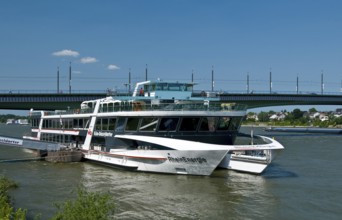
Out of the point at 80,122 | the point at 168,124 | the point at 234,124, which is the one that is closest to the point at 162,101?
the point at 168,124

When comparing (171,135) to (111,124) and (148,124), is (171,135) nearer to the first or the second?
(148,124)

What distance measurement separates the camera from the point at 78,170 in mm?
28859

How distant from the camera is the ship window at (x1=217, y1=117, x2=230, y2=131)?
87.3 ft

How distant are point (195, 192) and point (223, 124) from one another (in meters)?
7.14

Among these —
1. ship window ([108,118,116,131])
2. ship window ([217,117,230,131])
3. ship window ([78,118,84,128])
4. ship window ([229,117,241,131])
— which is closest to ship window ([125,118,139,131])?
ship window ([108,118,116,131])

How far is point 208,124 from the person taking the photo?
1032 inches

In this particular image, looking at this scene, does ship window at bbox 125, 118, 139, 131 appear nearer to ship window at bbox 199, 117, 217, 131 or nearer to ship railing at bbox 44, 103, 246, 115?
ship railing at bbox 44, 103, 246, 115

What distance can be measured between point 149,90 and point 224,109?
22.7 feet

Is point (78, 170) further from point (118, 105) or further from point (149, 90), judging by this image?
point (149, 90)

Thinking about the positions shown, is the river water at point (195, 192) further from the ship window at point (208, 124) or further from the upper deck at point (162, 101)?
the upper deck at point (162, 101)

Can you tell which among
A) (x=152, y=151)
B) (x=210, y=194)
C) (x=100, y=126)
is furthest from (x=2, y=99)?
(x=210, y=194)

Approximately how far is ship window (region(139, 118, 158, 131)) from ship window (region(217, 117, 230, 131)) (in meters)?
4.09

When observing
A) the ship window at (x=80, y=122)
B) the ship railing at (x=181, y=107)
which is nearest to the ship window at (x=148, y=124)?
the ship railing at (x=181, y=107)

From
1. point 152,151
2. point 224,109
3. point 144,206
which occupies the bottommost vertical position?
point 144,206
